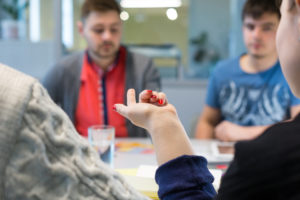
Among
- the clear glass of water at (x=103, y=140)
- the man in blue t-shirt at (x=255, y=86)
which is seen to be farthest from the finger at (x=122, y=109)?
the man in blue t-shirt at (x=255, y=86)

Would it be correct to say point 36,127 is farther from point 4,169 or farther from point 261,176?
point 261,176

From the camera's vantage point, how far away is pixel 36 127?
380 mm

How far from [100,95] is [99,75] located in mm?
120

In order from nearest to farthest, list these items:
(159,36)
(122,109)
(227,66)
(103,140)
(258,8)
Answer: (122,109)
(103,140)
(258,8)
(227,66)
(159,36)

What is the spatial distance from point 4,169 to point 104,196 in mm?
122

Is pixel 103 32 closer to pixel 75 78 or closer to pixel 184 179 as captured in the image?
pixel 75 78

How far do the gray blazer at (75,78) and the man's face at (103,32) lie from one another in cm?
11

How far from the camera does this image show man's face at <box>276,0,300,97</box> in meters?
0.55

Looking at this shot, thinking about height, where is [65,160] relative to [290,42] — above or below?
below

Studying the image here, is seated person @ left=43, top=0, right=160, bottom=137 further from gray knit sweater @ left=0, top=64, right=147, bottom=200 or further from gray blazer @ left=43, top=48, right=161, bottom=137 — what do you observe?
gray knit sweater @ left=0, top=64, right=147, bottom=200

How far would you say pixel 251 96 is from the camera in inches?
79.3

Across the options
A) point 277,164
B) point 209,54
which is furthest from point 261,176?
point 209,54

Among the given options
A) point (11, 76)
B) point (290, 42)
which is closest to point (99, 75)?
point (290, 42)

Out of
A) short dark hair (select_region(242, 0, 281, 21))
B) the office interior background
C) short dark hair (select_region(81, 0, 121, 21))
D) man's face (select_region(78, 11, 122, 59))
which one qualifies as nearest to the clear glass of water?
man's face (select_region(78, 11, 122, 59))
